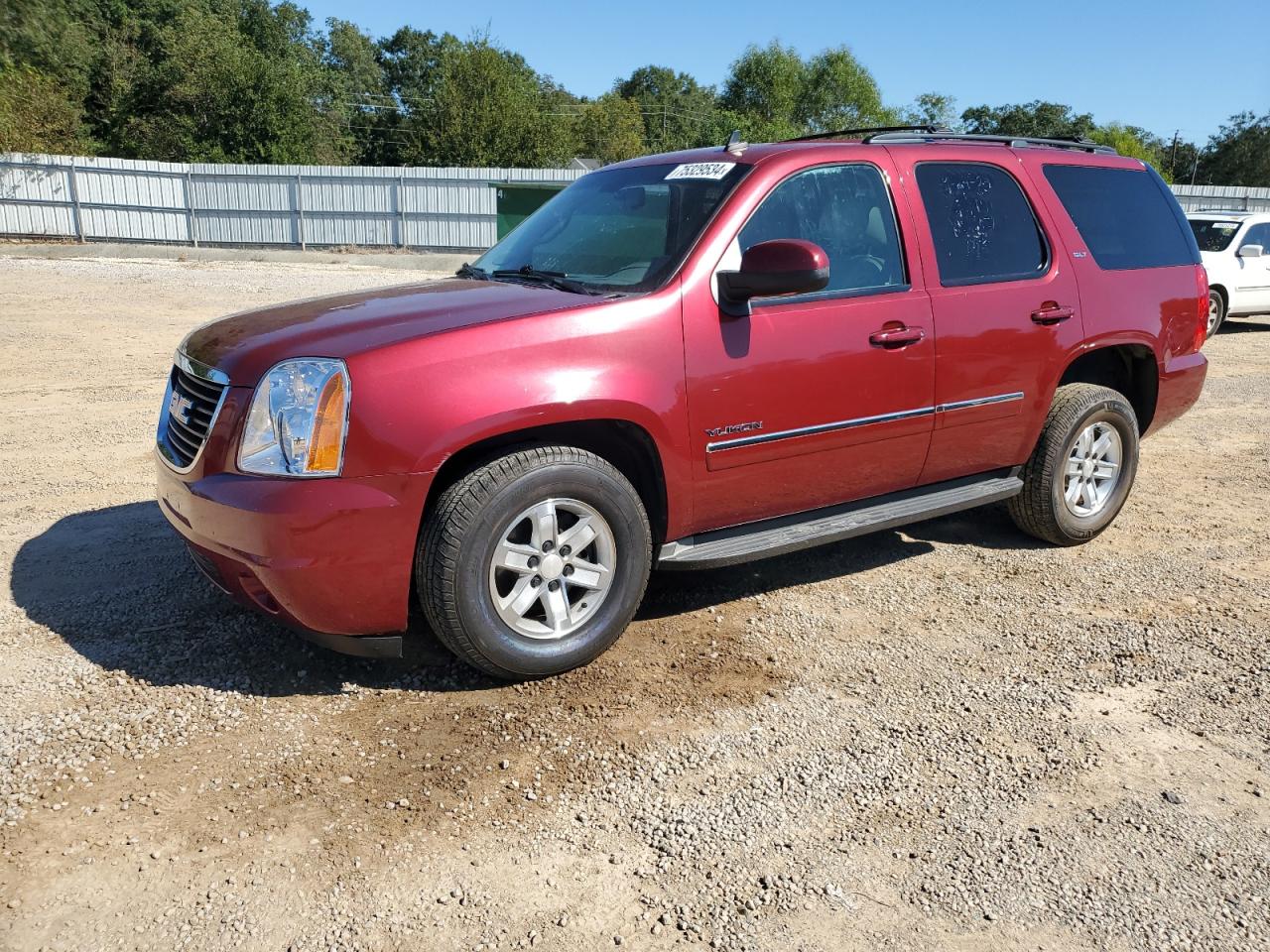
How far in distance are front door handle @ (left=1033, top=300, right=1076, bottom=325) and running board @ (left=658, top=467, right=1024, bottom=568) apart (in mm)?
761

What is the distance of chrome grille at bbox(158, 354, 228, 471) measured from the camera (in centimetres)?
340

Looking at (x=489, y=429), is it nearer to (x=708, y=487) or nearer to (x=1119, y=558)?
(x=708, y=487)

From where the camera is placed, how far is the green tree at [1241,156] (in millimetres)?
63281

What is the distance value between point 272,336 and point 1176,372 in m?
4.65

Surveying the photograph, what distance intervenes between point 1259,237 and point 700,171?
41.1ft

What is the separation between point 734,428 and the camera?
3.76 metres

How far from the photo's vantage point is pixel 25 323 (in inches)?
479

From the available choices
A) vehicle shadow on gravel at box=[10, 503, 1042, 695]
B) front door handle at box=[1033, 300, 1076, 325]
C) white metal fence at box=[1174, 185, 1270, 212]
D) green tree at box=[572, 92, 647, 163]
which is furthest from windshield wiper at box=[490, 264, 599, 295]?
green tree at box=[572, 92, 647, 163]

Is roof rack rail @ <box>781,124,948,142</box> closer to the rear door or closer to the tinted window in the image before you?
the rear door

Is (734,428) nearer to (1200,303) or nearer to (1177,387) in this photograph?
(1177,387)

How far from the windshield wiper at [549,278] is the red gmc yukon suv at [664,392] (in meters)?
0.02

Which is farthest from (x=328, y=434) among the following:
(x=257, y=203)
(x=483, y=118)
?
(x=483, y=118)

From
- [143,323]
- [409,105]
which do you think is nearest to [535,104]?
[409,105]

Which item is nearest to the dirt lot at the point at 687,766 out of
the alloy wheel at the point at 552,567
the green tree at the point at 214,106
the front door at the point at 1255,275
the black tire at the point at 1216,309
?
the alloy wheel at the point at 552,567
